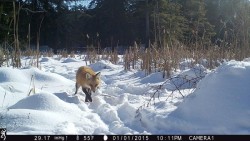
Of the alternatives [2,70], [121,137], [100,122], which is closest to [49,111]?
[100,122]

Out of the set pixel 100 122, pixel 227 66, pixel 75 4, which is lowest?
pixel 100 122

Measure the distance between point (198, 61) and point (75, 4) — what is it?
72.3 ft

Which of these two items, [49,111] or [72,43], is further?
[72,43]

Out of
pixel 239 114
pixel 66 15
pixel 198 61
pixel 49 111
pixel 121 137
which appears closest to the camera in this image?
pixel 121 137

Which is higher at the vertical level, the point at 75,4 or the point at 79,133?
the point at 75,4

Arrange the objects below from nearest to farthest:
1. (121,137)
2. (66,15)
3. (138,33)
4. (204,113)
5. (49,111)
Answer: (121,137) → (204,113) → (49,111) → (66,15) → (138,33)

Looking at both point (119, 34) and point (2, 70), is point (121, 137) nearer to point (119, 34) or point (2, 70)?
point (2, 70)

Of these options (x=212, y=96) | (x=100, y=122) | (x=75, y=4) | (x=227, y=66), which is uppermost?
(x=75, y=4)

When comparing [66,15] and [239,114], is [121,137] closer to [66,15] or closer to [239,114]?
[239,114]

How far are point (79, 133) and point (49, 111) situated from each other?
77cm

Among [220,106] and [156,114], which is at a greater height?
[220,106]

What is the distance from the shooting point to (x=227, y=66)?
4238 millimetres

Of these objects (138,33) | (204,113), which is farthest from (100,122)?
(138,33)

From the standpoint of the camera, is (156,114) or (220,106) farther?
(156,114)
